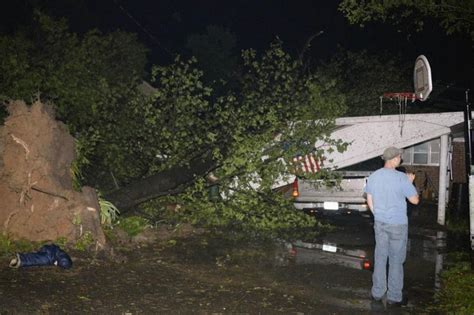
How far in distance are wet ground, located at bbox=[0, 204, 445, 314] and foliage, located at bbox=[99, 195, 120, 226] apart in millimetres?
772

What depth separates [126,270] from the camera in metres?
6.83

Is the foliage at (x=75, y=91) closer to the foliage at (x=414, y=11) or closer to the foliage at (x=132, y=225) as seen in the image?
the foliage at (x=132, y=225)

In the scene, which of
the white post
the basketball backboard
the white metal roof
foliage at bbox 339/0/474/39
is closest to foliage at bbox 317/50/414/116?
the white post

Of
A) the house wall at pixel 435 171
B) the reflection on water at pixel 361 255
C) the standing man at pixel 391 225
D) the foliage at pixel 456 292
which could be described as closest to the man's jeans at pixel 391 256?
the standing man at pixel 391 225

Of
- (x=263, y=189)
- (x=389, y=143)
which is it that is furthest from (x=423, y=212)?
(x=263, y=189)

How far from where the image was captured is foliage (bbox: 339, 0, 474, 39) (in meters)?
7.96

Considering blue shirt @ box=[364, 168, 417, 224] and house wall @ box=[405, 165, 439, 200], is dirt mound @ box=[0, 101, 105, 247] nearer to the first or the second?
blue shirt @ box=[364, 168, 417, 224]

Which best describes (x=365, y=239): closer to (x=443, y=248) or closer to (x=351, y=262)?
(x=443, y=248)

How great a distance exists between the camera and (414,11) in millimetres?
8789

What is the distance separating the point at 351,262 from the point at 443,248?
235 centimetres

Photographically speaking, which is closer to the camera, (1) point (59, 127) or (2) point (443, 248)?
(1) point (59, 127)

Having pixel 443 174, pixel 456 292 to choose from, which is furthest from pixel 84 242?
pixel 443 174

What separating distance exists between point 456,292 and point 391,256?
3.82ft

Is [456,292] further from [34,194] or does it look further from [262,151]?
[34,194]
